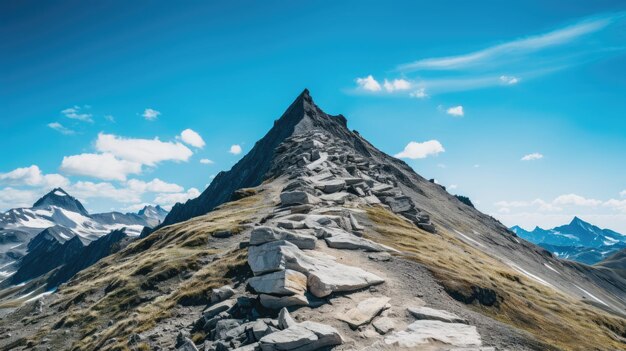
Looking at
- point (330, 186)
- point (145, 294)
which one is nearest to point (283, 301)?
point (145, 294)

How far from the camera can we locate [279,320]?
20.4 meters

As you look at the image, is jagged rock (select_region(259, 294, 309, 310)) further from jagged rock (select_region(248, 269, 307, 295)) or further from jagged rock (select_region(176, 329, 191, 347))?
jagged rock (select_region(176, 329, 191, 347))

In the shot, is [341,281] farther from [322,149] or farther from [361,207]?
[322,149]

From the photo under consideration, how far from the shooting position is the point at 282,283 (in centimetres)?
2309

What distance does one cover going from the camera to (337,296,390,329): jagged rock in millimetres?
21172

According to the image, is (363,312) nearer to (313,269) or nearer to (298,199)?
(313,269)

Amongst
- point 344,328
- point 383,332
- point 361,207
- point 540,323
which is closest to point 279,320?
point 344,328

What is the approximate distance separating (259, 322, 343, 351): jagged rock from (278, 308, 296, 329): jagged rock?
386 millimetres

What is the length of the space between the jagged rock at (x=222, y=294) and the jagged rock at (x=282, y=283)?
2678 mm

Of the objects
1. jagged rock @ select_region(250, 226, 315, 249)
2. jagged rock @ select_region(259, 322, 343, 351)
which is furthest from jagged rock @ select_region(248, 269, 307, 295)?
jagged rock @ select_region(250, 226, 315, 249)

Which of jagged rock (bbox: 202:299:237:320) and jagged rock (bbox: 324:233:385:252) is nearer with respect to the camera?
jagged rock (bbox: 202:299:237:320)

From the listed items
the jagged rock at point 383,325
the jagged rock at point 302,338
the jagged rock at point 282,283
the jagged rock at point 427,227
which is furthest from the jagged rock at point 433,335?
the jagged rock at point 427,227

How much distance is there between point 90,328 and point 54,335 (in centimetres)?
456

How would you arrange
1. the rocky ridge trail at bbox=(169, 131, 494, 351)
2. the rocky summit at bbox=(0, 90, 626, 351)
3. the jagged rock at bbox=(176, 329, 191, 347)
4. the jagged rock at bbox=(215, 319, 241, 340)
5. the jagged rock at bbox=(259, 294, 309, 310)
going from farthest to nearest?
the jagged rock at bbox=(176, 329, 191, 347) → the jagged rock at bbox=(259, 294, 309, 310) → the jagged rock at bbox=(215, 319, 241, 340) → the rocky summit at bbox=(0, 90, 626, 351) → the rocky ridge trail at bbox=(169, 131, 494, 351)
